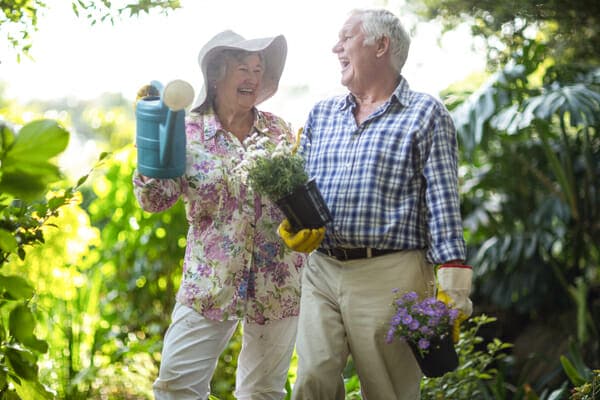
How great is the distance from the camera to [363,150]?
226 cm

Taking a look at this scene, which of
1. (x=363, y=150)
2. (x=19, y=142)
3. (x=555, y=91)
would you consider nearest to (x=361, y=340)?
(x=363, y=150)

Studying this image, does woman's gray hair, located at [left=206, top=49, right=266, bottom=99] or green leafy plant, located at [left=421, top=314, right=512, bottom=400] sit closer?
woman's gray hair, located at [left=206, top=49, right=266, bottom=99]

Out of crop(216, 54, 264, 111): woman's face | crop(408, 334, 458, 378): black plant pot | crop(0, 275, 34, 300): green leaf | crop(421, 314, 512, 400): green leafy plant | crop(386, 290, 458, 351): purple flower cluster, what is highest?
crop(216, 54, 264, 111): woman's face

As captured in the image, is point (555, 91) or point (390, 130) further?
point (555, 91)

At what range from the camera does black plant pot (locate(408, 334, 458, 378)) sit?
6.93 ft

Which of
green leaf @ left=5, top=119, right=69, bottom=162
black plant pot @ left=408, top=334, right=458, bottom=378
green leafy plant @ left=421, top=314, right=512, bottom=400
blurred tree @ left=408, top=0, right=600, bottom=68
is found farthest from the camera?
blurred tree @ left=408, top=0, right=600, bottom=68

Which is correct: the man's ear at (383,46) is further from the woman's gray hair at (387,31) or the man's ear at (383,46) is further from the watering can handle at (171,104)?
the watering can handle at (171,104)

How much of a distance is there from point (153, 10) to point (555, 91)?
2.14 meters

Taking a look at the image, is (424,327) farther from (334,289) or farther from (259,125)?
(259,125)

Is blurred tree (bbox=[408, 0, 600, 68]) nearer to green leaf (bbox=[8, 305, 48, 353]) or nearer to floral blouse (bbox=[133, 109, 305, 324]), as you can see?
floral blouse (bbox=[133, 109, 305, 324])

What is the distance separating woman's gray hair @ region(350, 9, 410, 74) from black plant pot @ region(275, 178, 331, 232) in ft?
1.54

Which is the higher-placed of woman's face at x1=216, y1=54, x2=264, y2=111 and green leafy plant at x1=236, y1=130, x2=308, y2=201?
woman's face at x1=216, y1=54, x2=264, y2=111

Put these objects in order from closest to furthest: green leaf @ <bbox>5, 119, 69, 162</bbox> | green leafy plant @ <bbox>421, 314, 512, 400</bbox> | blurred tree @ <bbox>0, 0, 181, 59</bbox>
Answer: green leaf @ <bbox>5, 119, 69, 162</bbox>, blurred tree @ <bbox>0, 0, 181, 59</bbox>, green leafy plant @ <bbox>421, 314, 512, 400</bbox>

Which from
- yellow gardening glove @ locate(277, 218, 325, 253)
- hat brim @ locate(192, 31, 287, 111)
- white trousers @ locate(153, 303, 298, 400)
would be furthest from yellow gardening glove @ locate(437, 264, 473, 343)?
hat brim @ locate(192, 31, 287, 111)
